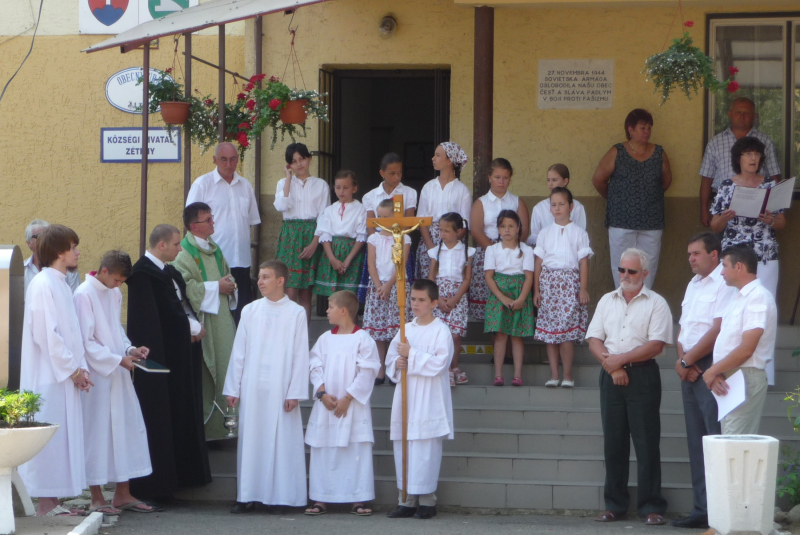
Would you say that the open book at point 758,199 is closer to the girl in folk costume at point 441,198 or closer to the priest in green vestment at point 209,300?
the girl in folk costume at point 441,198

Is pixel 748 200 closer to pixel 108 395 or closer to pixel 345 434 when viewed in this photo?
pixel 345 434

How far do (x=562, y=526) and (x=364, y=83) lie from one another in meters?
6.98

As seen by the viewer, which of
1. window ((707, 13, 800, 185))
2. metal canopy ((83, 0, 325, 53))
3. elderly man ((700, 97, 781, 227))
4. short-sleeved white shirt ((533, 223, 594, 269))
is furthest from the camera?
window ((707, 13, 800, 185))

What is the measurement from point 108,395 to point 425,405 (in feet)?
6.72

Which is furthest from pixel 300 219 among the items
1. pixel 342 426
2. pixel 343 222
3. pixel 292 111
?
pixel 342 426

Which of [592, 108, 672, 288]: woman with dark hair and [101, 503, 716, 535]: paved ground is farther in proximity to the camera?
[592, 108, 672, 288]: woman with dark hair

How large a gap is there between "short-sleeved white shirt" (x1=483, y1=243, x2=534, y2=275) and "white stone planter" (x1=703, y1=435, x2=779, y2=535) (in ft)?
8.97

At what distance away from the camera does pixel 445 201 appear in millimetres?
8648

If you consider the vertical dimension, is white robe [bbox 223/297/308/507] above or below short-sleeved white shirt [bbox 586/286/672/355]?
below

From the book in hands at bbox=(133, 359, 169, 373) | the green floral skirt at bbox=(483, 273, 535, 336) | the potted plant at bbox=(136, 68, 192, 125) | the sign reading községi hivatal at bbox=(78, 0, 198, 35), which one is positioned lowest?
the book in hands at bbox=(133, 359, 169, 373)

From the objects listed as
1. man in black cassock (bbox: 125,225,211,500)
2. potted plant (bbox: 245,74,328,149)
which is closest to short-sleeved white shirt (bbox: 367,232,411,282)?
potted plant (bbox: 245,74,328,149)

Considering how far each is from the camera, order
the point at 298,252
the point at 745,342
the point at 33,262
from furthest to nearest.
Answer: the point at 298,252 < the point at 33,262 < the point at 745,342

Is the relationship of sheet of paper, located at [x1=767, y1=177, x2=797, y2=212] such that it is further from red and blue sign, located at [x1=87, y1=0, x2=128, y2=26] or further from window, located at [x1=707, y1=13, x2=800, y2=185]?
red and blue sign, located at [x1=87, y1=0, x2=128, y2=26]

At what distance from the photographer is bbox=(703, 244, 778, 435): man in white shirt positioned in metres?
6.14
